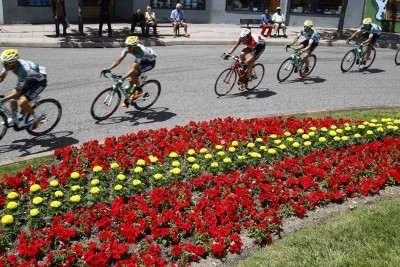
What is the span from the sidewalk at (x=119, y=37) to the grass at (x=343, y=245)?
52.7 feet

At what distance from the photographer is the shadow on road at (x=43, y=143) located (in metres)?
8.43

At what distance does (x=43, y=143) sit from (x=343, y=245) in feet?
20.3

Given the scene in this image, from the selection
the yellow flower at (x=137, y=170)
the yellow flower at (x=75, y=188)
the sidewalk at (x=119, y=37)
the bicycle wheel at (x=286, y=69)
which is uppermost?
the sidewalk at (x=119, y=37)

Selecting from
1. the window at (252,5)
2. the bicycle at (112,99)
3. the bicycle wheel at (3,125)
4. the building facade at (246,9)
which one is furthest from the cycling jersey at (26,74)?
the window at (252,5)

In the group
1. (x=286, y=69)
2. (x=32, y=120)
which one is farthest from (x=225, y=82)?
(x=32, y=120)

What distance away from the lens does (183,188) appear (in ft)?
21.9

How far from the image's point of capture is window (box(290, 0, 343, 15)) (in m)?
29.6

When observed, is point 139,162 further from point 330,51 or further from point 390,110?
point 330,51

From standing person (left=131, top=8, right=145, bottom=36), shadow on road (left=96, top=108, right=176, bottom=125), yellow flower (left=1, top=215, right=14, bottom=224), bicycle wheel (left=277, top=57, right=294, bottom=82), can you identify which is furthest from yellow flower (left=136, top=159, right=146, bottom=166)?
standing person (left=131, top=8, right=145, bottom=36)

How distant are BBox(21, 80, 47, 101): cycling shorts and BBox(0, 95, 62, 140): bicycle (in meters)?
0.26

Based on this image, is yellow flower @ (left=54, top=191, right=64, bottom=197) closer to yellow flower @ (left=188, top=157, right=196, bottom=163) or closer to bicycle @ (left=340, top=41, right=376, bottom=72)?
yellow flower @ (left=188, top=157, right=196, bottom=163)

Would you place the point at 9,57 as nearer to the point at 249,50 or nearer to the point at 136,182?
the point at 136,182

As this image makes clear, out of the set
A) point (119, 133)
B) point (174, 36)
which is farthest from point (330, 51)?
point (119, 133)

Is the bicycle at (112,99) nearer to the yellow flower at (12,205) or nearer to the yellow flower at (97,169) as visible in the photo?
the yellow flower at (97,169)
